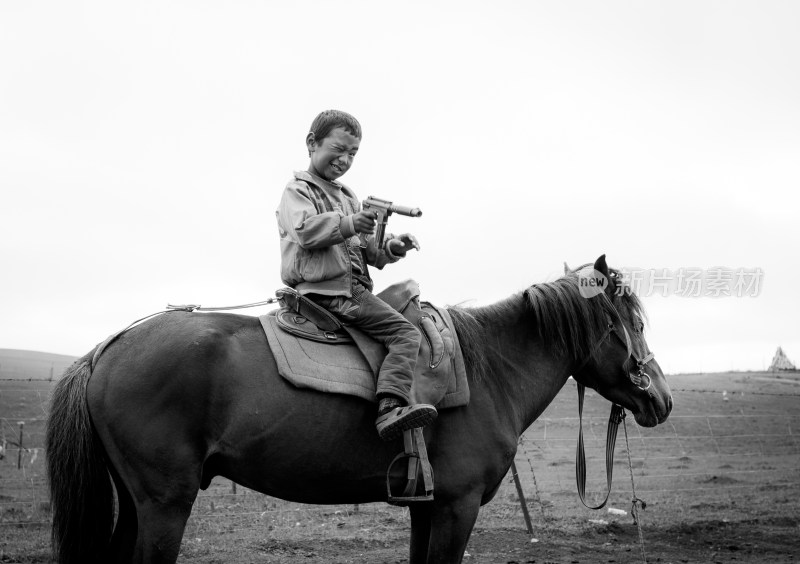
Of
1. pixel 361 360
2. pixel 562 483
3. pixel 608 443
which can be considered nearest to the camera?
pixel 361 360

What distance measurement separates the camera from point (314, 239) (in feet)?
13.6

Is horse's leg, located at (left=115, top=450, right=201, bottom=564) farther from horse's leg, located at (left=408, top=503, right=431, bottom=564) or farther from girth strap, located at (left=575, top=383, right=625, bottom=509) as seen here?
girth strap, located at (left=575, top=383, right=625, bottom=509)

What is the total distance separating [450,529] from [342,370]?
1109mm

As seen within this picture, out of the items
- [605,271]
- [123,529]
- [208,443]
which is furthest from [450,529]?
[605,271]

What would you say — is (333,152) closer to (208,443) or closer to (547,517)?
(208,443)

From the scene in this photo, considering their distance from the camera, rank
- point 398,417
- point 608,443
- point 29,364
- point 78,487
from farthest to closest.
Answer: point 29,364 < point 608,443 < point 398,417 < point 78,487

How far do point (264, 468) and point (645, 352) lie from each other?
2.83 meters

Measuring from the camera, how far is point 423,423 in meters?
4.06

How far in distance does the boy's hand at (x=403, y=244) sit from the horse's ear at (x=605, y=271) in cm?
137

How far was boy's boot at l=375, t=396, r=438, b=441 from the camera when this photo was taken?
3.99 m

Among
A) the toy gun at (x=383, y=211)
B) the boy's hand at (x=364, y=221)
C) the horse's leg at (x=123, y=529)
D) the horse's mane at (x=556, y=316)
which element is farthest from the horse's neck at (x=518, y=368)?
the horse's leg at (x=123, y=529)

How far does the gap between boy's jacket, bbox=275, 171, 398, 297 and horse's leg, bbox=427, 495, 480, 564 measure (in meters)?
1.39

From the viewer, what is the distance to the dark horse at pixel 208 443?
12.3 feet

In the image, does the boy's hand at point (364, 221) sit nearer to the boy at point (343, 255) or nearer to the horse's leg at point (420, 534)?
the boy at point (343, 255)
